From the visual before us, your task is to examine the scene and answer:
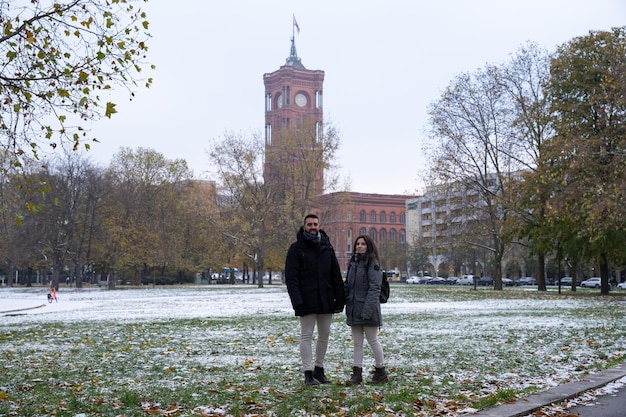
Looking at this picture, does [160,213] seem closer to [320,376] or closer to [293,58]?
[320,376]

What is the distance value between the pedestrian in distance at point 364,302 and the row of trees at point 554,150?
17822 millimetres

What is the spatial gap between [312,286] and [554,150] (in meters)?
27.8

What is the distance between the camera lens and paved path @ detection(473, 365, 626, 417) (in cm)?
736

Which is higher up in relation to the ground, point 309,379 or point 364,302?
point 364,302

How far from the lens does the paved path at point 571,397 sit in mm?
7355

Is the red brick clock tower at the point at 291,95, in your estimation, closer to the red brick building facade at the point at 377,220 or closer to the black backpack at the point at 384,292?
the red brick building facade at the point at 377,220

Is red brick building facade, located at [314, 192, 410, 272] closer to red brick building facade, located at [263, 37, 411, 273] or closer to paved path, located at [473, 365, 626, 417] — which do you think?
red brick building facade, located at [263, 37, 411, 273]

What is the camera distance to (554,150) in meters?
34.1

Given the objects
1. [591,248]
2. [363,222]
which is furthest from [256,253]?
[363,222]

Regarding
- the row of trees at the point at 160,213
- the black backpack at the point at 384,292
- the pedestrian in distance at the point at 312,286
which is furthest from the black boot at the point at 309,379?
the row of trees at the point at 160,213

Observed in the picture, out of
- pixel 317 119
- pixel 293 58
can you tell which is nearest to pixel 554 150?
pixel 317 119

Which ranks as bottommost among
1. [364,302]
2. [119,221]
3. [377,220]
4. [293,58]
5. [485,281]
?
[485,281]

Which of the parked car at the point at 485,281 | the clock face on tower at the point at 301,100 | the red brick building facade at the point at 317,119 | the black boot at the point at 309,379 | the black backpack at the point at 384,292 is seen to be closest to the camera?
the black boot at the point at 309,379

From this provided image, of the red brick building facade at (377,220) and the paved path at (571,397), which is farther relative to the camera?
the red brick building facade at (377,220)
